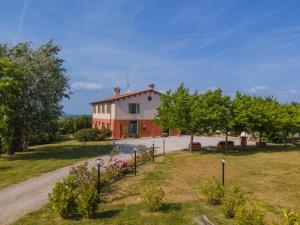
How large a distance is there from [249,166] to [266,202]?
10.1m

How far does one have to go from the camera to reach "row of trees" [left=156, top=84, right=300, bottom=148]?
3244 centimetres

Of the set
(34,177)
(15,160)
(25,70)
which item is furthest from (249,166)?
(25,70)

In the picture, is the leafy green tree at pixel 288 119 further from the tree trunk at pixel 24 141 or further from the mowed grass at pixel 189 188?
the tree trunk at pixel 24 141

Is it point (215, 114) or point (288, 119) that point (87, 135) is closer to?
point (215, 114)

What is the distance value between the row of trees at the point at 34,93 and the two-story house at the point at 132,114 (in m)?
16.1

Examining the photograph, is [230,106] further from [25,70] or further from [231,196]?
[231,196]

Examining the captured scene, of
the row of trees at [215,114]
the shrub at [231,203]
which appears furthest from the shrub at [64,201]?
the row of trees at [215,114]

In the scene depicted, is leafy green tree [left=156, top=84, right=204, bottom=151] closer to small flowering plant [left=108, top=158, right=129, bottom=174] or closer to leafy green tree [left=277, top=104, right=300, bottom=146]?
leafy green tree [left=277, top=104, right=300, bottom=146]

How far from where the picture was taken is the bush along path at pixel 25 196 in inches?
548

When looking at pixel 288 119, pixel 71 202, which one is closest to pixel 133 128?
pixel 288 119

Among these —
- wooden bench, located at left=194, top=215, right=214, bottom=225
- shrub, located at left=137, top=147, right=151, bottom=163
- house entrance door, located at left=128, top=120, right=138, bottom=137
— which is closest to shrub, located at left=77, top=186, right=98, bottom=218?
wooden bench, located at left=194, top=215, right=214, bottom=225

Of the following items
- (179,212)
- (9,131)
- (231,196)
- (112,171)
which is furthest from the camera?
(9,131)

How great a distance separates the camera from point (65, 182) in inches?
563

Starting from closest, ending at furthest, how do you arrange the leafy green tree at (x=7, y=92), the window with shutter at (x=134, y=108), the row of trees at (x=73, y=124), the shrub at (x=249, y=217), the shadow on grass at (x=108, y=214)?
the shrub at (x=249, y=217), the shadow on grass at (x=108, y=214), the leafy green tree at (x=7, y=92), the window with shutter at (x=134, y=108), the row of trees at (x=73, y=124)
